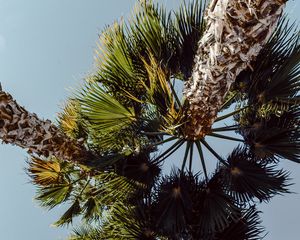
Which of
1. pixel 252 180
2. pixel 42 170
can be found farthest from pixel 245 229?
pixel 42 170

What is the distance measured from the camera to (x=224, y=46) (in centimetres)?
338

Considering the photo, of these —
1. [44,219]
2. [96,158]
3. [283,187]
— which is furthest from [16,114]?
[44,219]

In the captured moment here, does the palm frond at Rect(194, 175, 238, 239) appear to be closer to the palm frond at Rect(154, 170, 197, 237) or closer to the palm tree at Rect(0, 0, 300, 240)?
the palm tree at Rect(0, 0, 300, 240)

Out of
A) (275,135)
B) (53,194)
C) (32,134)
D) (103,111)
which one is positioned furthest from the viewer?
(53,194)

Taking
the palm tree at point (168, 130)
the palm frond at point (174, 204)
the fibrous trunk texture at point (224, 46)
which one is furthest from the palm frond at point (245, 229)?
the fibrous trunk texture at point (224, 46)

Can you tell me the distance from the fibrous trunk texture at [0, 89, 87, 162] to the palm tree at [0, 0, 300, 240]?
13 millimetres

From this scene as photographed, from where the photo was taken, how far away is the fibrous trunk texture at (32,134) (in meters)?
3.86

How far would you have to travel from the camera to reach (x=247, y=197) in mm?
5254

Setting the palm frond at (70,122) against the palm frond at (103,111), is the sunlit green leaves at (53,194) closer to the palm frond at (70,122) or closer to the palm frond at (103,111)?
the palm frond at (70,122)

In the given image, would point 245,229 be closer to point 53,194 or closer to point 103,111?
point 103,111

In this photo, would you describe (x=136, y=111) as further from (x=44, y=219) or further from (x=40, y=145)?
(x=44, y=219)

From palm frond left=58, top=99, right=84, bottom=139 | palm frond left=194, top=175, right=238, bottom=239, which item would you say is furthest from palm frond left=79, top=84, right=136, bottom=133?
palm frond left=194, top=175, right=238, bottom=239

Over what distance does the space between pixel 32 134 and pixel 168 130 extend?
1415 millimetres

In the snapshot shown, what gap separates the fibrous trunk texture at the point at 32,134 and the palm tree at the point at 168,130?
0.01 meters
